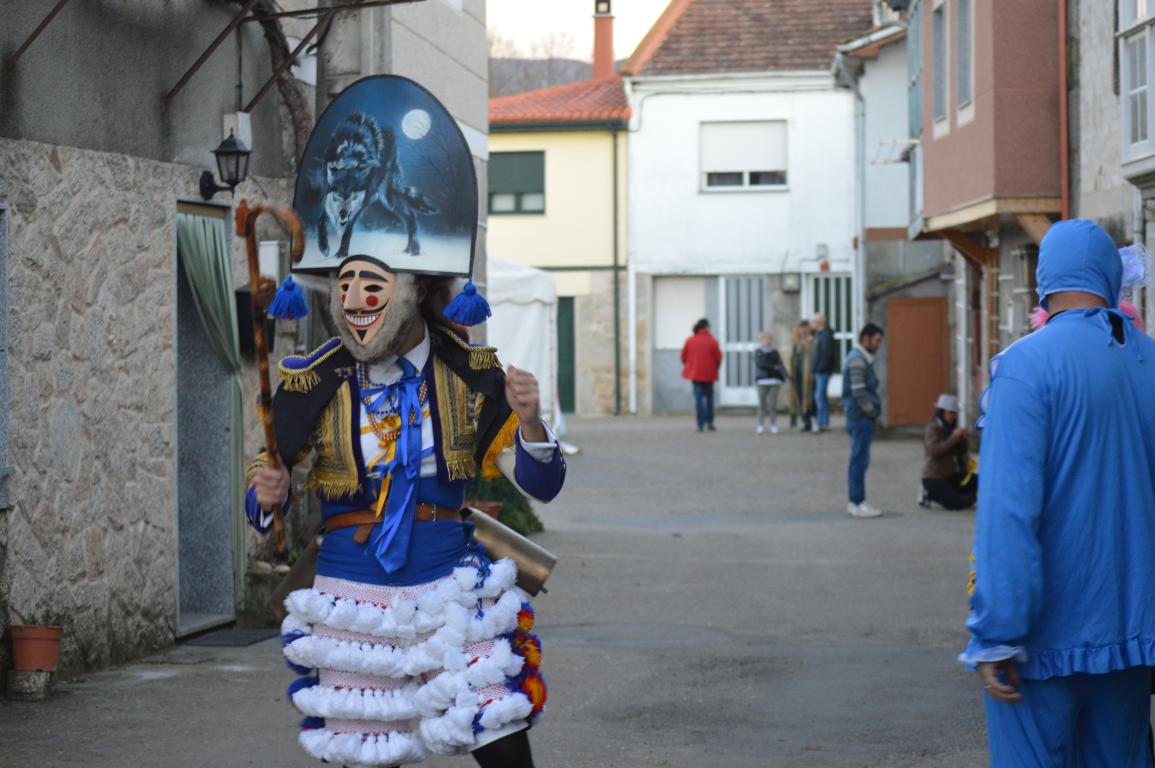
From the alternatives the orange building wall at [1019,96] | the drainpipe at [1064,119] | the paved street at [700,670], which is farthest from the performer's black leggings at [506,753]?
the orange building wall at [1019,96]

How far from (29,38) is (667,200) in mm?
27480

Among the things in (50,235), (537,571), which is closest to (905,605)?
(50,235)

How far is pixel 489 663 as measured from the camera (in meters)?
4.75

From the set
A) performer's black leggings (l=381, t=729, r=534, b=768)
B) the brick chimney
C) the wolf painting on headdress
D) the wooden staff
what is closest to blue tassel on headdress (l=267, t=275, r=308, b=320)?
the wooden staff

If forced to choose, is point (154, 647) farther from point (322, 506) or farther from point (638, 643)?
point (322, 506)

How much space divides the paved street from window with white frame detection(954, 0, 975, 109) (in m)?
5.21

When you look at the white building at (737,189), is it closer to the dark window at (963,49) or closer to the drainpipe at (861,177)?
the drainpipe at (861,177)

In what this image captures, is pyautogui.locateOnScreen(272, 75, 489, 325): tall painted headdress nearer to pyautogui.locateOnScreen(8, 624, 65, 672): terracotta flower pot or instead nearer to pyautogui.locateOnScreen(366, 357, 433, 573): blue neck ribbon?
pyautogui.locateOnScreen(366, 357, 433, 573): blue neck ribbon

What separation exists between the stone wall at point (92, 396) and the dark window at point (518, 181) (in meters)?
26.4

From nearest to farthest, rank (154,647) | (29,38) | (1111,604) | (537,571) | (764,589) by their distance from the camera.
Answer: (1111,604) → (537,571) → (29,38) → (154,647) → (764,589)

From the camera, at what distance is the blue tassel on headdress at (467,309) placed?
16.4 ft

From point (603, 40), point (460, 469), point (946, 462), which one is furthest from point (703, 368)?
point (460, 469)

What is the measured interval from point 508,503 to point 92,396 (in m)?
6.83

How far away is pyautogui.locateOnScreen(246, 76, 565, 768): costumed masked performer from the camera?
4750 mm
